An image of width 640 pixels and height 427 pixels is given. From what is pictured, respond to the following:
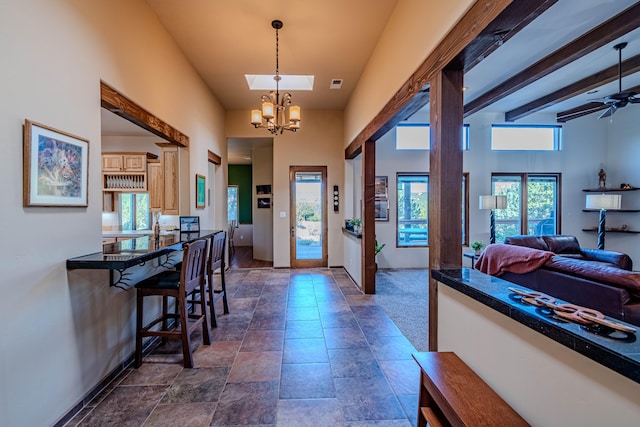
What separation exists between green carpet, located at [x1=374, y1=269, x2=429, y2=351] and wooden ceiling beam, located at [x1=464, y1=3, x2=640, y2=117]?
365 cm

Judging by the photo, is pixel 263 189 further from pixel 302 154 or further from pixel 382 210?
pixel 382 210

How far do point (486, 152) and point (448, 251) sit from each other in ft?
18.3

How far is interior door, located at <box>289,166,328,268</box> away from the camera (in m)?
6.33

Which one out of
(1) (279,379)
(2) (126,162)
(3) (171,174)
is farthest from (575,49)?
(2) (126,162)

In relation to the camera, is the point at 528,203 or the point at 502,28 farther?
the point at 528,203

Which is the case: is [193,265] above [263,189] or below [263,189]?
below

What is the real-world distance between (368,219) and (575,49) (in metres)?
3.47

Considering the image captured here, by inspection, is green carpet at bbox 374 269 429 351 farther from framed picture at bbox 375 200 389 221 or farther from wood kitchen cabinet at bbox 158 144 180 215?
wood kitchen cabinet at bbox 158 144 180 215

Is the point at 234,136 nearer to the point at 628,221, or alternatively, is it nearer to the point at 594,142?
the point at 594,142

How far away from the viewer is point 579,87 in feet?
15.8

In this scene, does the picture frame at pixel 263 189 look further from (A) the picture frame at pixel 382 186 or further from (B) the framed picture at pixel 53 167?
(B) the framed picture at pixel 53 167

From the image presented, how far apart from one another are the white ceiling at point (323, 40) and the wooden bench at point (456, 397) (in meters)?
3.41

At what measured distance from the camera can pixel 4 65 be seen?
4.83 feet

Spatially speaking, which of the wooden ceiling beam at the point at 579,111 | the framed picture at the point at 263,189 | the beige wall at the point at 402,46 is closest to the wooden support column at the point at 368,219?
the beige wall at the point at 402,46
